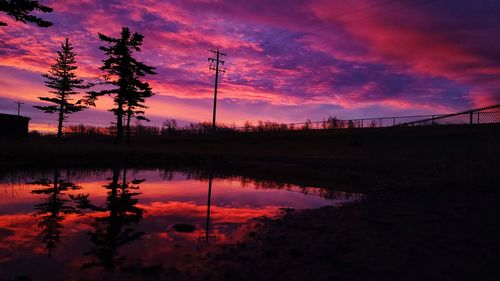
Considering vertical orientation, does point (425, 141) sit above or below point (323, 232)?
above

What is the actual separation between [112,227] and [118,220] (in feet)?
2.08

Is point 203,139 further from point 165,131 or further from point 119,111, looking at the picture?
point 165,131

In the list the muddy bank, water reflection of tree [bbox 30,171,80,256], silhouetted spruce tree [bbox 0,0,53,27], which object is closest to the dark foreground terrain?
the muddy bank

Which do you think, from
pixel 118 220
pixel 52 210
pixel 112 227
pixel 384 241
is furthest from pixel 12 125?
pixel 384 241

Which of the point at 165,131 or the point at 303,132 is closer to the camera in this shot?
the point at 303,132

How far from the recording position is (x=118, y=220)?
8047 millimetres

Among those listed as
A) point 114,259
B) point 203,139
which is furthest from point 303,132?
point 114,259

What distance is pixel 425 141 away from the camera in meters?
28.8

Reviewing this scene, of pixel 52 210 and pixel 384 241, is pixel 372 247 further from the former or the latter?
pixel 52 210

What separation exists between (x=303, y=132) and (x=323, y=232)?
4056 cm

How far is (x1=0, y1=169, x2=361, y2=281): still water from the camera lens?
5.18 m

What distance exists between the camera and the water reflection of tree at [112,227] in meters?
5.40

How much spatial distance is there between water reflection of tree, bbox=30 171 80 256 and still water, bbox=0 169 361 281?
0.06 ft

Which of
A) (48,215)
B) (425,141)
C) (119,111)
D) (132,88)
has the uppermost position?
(132,88)
